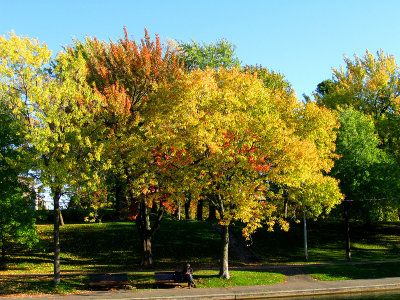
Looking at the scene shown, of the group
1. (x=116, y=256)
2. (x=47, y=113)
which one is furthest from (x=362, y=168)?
(x=47, y=113)

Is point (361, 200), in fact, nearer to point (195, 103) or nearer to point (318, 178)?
point (318, 178)

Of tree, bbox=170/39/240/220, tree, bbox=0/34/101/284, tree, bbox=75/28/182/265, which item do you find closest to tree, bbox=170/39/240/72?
tree, bbox=170/39/240/220

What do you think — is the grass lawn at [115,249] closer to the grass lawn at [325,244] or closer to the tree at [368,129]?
the grass lawn at [325,244]

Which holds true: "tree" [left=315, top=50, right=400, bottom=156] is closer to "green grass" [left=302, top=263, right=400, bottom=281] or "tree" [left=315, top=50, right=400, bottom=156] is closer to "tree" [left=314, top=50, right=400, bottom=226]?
"tree" [left=314, top=50, right=400, bottom=226]

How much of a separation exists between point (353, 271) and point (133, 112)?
64.1 ft

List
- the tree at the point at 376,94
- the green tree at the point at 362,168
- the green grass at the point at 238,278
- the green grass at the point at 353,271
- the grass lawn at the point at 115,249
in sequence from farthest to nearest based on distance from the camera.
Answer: the tree at the point at 376,94
the green tree at the point at 362,168
the grass lawn at the point at 115,249
the green grass at the point at 353,271
the green grass at the point at 238,278

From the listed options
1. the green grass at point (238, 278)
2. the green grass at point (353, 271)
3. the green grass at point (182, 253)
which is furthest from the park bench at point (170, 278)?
the green grass at point (353, 271)

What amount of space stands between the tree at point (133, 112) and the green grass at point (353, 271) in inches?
450

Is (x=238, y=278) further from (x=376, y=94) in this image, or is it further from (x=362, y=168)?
(x=376, y=94)

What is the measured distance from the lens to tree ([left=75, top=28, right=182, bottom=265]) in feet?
79.2

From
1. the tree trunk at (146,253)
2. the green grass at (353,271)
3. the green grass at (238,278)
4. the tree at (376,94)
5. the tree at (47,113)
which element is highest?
the tree at (376,94)

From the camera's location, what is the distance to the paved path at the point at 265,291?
20688 millimetres

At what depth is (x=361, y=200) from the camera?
115ft

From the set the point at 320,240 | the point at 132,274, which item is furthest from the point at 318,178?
the point at 320,240
